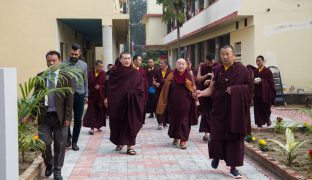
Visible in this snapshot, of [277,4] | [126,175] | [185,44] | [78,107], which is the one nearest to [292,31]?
[277,4]

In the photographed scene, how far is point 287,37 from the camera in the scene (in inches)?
609

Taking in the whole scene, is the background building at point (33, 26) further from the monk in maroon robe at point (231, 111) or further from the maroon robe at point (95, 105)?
the monk in maroon robe at point (231, 111)

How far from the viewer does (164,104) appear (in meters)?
8.70

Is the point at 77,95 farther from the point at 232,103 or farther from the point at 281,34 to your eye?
the point at 281,34

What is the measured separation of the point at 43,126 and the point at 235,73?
8.48 feet

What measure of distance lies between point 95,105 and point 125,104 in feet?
8.16

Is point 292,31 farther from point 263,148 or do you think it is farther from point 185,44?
point 185,44

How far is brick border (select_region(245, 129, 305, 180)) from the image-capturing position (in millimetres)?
5780

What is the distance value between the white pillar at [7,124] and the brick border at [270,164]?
3.52 m

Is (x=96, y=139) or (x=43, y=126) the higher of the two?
(x=43, y=126)

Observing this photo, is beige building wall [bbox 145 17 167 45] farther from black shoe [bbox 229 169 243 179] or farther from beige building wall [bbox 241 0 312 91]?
black shoe [bbox 229 169 243 179]

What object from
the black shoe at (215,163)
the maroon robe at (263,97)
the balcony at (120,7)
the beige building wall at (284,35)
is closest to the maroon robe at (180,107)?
the black shoe at (215,163)

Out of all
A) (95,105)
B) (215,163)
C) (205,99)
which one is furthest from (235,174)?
(95,105)

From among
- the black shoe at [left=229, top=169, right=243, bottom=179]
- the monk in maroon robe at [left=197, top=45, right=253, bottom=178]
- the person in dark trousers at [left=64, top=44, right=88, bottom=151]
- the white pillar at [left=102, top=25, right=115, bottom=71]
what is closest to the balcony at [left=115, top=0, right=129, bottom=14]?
the white pillar at [left=102, top=25, right=115, bottom=71]
